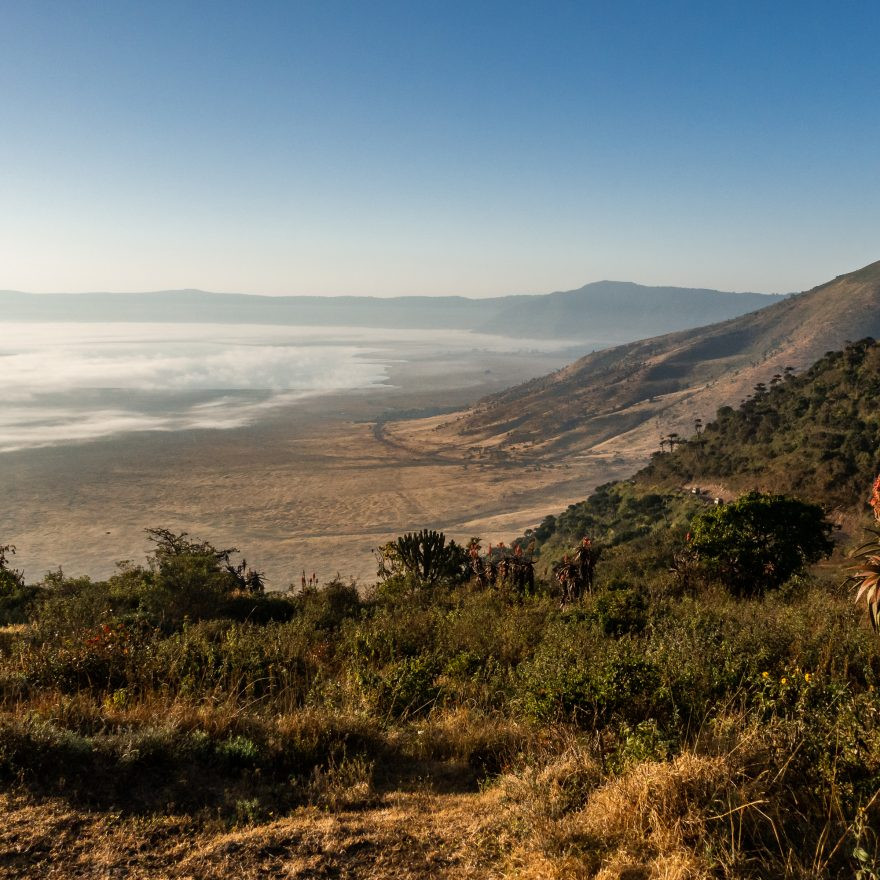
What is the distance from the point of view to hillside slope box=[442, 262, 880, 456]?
309 ft

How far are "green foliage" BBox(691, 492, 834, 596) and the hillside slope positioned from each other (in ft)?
221

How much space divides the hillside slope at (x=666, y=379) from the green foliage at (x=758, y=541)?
67253mm

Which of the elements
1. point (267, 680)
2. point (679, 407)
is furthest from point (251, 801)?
point (679, 407)

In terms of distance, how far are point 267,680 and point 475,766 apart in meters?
2.82

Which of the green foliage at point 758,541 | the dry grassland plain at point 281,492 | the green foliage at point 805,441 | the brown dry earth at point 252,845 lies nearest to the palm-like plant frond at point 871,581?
the brown dry earth at point 252,845

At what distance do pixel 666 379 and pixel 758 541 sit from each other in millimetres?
106209

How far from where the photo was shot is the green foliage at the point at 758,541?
15.7m

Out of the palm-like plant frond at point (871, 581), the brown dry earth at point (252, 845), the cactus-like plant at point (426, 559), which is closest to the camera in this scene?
the brown dry earth at point (252, 845)

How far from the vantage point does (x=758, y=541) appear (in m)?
16.8

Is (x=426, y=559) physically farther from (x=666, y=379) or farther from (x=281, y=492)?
(x=666, y=379)

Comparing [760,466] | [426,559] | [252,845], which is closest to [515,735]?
[252,845]

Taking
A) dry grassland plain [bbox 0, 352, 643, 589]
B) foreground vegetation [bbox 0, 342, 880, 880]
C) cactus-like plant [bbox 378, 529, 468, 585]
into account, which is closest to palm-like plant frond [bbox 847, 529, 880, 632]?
foreground vegetation [bbox 0, 342, 880, 880]

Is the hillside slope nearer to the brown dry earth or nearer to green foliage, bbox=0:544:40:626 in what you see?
green foliage, bbox=0:544:40:626

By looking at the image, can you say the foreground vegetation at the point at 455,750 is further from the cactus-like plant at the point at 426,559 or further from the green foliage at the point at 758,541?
the cactus-like plant at the point at 426,559
